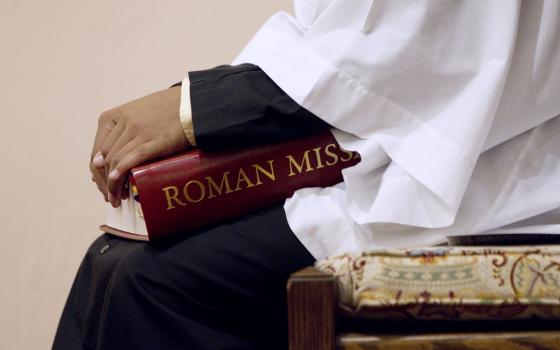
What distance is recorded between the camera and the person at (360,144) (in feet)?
2.12

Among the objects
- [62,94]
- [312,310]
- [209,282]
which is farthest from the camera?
[62,94]

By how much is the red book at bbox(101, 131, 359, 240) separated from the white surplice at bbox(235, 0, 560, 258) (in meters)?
0.03

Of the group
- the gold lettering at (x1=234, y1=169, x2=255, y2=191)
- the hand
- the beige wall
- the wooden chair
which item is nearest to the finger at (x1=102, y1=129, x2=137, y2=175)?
the hand

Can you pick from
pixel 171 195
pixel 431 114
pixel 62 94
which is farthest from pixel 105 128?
pixel 62 94

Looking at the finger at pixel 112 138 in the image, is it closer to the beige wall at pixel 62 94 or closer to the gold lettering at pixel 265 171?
the gold lettering at pixel 265 171

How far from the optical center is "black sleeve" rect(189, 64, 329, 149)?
68 cm

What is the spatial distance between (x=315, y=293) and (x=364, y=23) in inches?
12.8

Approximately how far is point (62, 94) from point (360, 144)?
→ 0.91m

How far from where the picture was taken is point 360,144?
70cm

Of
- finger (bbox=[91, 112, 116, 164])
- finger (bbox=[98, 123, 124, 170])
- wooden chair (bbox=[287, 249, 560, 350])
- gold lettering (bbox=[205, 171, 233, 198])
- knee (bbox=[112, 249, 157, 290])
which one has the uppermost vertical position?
finger (bbox=[91, 112, 116, 164])

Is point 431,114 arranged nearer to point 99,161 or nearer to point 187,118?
point 187,118

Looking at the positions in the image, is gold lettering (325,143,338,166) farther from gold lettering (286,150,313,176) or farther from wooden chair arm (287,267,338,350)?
wooden chair arm (287,267,338,350)

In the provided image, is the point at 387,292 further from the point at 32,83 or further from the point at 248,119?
the point at 32,83

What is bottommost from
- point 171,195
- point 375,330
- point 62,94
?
point 375,330
